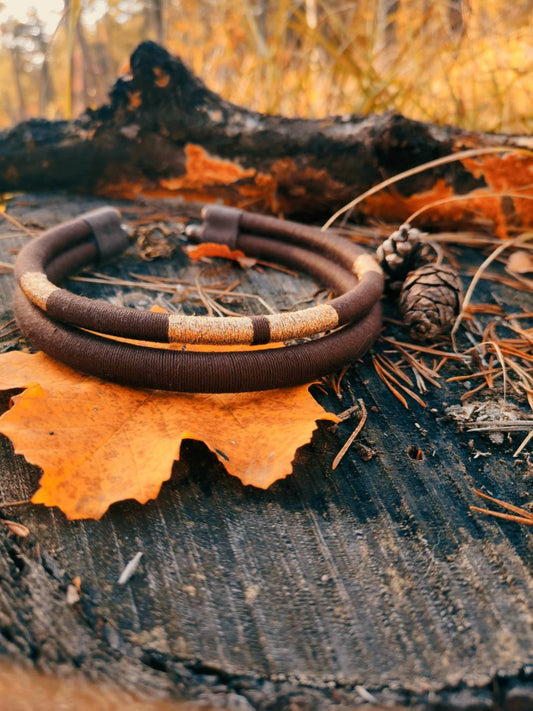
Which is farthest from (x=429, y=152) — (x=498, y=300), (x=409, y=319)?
(x=409, y=319)

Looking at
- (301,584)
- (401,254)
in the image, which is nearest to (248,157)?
(401,254)

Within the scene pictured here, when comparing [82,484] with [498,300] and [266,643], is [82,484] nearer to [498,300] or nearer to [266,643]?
[266,643]

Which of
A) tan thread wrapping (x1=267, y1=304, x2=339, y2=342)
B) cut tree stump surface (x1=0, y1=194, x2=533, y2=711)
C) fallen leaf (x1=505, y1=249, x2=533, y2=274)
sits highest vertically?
tan thread wrapping (x1=267, y1=304, x2=339, y2=342)

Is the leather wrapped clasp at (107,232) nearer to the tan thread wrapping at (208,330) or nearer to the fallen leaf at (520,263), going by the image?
the tan thread wrapping at (208,330)

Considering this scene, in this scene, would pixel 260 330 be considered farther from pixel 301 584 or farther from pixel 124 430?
pixel 301 584

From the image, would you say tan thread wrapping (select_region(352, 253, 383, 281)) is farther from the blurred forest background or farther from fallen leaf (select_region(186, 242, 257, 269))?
the blurred forest background

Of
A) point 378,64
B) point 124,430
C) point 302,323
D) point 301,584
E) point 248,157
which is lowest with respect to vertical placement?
point 301,584

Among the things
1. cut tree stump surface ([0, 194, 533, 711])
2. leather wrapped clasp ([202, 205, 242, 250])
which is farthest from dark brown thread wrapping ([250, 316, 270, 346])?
leather wrapped clasp ([202, 205, 242, 250])
